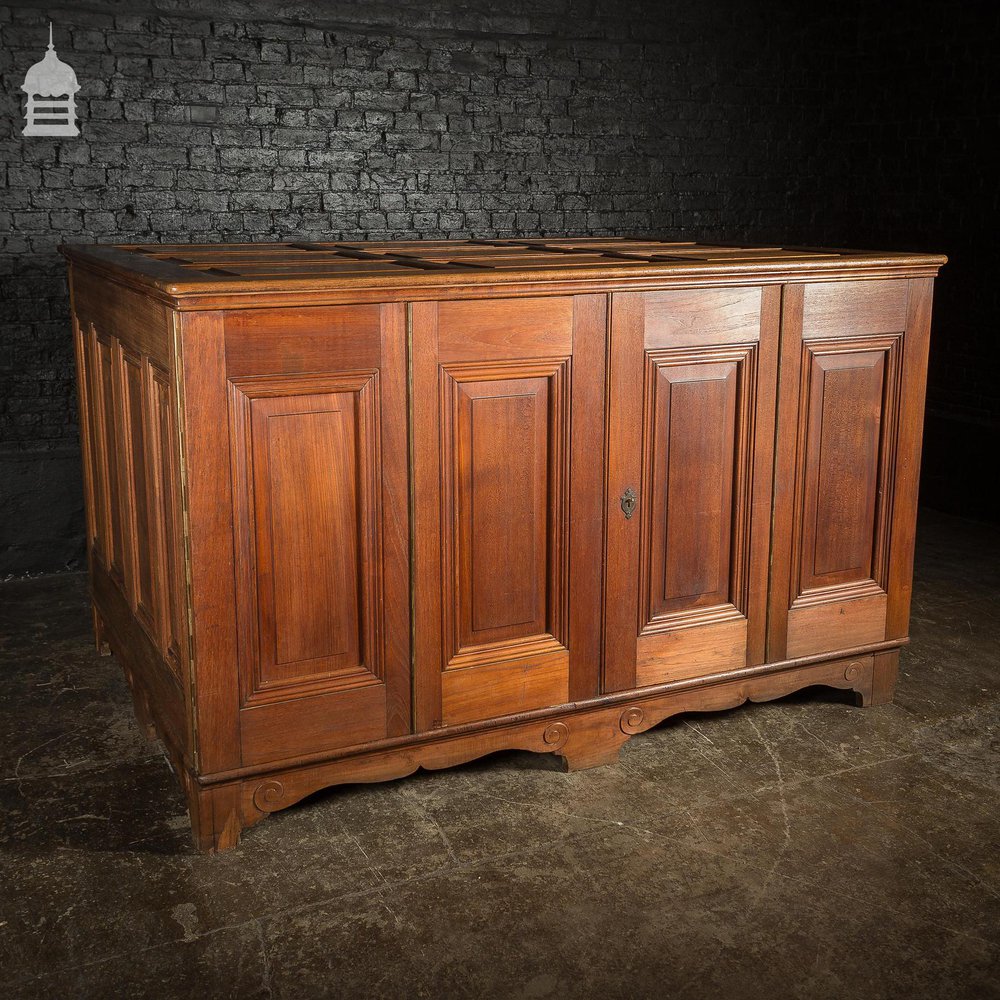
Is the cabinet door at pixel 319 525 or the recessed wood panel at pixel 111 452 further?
the recessed wood panel at pixel 111 452

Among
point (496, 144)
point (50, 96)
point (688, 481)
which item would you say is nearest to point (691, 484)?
point (688, 481)

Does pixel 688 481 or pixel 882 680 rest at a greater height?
pixel 688 481

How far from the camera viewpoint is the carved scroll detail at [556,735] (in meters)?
2.96

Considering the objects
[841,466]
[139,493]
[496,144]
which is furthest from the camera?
[496,144]

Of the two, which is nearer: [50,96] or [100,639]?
[100,639]

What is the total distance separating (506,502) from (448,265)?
59 cm

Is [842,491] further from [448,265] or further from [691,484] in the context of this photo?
[448,265]

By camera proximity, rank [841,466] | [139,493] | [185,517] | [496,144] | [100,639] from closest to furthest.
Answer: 1. [185,517]
2. [139,493]
3. [841,466]
4. [100,639]
5. [496,144]

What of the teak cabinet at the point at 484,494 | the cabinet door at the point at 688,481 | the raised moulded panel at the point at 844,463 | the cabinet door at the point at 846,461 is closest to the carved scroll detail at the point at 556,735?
the teak cabinet at the point at 484,494

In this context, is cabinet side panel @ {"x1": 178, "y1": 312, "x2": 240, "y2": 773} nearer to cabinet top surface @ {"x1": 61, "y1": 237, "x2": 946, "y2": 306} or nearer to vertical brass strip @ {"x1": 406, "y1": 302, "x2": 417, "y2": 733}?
cabinet top surface @ {"x1": 61, "y1": 237, "x2": 946, "y2": 306}

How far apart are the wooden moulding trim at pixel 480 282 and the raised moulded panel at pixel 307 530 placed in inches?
7.0

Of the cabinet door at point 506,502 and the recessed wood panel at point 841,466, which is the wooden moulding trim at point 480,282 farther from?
the recessed wood panel at point 841,466

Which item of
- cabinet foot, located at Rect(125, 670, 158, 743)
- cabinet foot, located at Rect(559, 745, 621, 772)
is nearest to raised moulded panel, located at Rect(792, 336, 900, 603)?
cabinet foot, located at Rect(559, 745, 621, 772)

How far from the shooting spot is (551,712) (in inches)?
115
